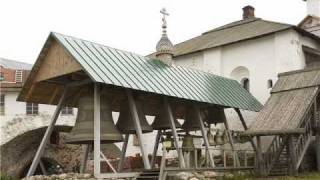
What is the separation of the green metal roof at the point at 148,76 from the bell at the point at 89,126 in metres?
1.42

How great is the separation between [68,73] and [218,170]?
22.8 ft

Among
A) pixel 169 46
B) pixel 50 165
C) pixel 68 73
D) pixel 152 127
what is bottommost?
pixel 50 165

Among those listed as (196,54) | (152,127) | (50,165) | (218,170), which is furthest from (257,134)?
(50,165)

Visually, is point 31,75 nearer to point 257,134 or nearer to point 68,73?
point 68,73

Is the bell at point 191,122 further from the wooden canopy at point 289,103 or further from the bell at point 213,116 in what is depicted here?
the wooden canopy at point 289,103

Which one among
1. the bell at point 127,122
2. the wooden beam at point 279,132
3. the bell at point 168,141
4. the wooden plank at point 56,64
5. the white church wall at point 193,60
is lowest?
the bell at point 168,141

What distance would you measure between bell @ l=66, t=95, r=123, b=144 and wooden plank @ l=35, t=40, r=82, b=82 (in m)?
1.38

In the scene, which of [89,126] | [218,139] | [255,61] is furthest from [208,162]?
[255,61]

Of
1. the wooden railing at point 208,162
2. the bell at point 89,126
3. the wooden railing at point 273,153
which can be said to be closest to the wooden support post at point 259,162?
the wooden railing at point 273,153

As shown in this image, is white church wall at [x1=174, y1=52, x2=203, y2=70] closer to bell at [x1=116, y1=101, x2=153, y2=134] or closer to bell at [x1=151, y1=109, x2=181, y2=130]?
bell at [x1=151, y1=109, x2=181, y2=130]

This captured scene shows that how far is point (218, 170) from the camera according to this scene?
19922 millimetres

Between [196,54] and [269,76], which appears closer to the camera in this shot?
[269,76]

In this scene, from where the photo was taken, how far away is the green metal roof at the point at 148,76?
54.8 feet

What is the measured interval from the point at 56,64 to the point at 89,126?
7.49 ft
